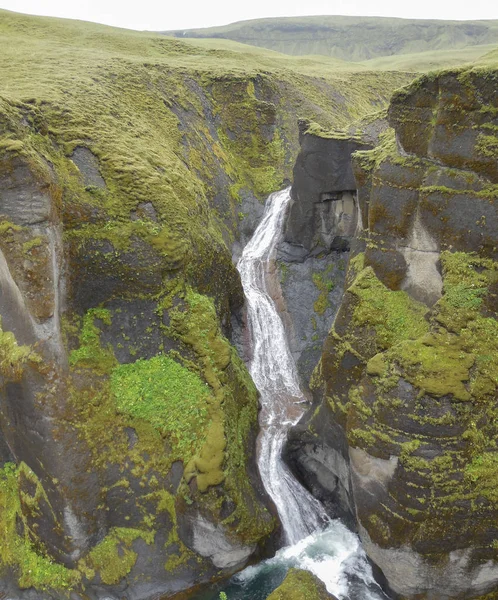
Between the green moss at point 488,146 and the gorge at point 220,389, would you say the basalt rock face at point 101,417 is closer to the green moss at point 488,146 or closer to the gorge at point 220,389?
the gorge at point 220,389

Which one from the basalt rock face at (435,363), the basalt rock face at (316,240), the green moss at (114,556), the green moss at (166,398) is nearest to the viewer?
the basalt rock face at (435,363)

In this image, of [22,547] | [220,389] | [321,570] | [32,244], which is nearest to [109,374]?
[220,389]

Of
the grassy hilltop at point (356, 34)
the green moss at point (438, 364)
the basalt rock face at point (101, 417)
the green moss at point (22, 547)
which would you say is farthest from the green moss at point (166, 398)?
the grassy hilltop at point (356, 34)

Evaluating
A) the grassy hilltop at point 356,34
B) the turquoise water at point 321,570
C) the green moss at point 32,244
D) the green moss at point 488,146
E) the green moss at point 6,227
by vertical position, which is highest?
the grassy hilltop at point 356,34

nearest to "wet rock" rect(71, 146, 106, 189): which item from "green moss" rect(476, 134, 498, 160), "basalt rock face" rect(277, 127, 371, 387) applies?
"basalt rock face" rect(277, 127, 371, 387)

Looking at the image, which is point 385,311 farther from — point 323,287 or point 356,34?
point 356,34

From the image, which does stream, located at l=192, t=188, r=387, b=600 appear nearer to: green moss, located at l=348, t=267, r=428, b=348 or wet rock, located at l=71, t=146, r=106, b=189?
green moss, located at l=348, t=267, r=428, b=348
